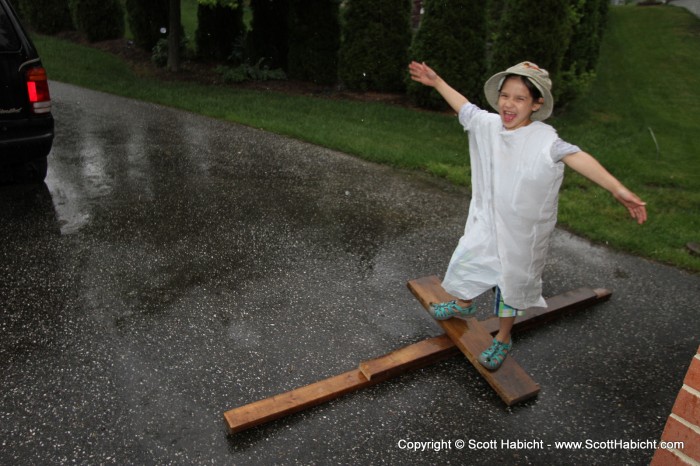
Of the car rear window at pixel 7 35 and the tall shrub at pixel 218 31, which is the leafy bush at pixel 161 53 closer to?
the tall shrub at pixel 218 31

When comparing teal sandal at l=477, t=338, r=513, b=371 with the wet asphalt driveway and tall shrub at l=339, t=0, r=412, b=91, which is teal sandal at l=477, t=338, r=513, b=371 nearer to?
the wet asphalt driveway

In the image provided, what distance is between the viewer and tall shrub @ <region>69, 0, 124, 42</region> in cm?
1589

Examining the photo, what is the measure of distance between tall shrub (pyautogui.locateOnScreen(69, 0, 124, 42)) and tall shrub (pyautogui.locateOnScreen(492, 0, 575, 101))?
12046 millimetres

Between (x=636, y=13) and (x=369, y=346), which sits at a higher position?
(x=636, y=13)

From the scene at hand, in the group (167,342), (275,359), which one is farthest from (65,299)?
(275,359)

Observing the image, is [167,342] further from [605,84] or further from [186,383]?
[605,84]

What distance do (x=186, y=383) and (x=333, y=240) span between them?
2031mm

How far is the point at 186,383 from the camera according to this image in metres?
2.85

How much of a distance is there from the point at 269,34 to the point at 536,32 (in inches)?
239

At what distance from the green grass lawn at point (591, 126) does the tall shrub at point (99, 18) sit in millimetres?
1002

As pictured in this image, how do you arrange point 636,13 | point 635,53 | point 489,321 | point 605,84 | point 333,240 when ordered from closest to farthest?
point 489,321
point 333,240
point 605,84
point 635,53
point 636,13

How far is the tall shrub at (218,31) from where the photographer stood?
42.8 ft

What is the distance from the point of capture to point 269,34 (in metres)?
12.4

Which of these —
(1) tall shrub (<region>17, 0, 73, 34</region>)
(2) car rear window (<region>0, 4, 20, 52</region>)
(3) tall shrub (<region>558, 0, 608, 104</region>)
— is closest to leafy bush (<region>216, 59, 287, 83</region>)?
(3) tall shrub (<region>558, 0, 608, 104</region>)
